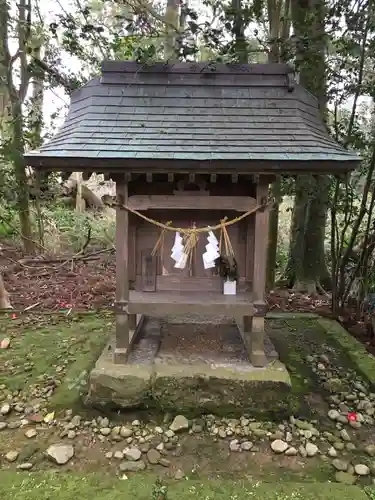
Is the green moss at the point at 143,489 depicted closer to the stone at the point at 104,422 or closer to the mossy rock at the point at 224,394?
the stone at the point at 104,422

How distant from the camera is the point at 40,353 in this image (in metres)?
4.46

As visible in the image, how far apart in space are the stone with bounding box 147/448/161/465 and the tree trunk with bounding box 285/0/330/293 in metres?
3.92

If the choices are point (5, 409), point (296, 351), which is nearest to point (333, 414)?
point (296, 351)

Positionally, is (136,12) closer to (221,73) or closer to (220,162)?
(221,73)

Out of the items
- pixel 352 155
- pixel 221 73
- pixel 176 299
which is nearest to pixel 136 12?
pixel 221 73

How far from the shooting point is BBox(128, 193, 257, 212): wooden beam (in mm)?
3576

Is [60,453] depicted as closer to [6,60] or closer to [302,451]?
→ [302,451]

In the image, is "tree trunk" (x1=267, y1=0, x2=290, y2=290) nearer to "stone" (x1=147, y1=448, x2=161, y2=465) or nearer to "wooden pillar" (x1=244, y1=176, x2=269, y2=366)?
"wooden pillar" (x1=244, y1=176, x2=269, y2=366)

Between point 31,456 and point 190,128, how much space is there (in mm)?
3038

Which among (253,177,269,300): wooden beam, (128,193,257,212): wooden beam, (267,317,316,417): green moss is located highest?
(128,193,257,212): wooden beam

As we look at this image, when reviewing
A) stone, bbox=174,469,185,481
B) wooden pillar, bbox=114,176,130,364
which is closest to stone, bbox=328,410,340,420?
stone, bbox=174,469,185,481

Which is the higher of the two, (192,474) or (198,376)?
(198,376)

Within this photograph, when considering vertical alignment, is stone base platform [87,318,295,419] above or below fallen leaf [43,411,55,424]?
above

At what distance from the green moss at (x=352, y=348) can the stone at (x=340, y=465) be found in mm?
1244
